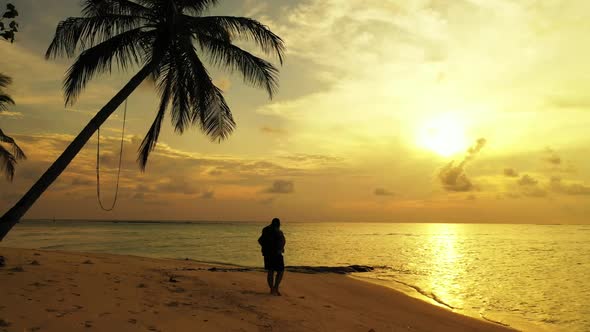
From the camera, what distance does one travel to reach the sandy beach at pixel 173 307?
6578 mm

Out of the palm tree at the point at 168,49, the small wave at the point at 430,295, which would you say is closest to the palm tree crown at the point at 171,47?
the palm tree at the point at 168,49

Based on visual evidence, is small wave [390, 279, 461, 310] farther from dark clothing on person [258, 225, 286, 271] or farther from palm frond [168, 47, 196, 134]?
palm frond [168, 47, 196, 134]

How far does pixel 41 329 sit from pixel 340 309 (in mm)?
6928

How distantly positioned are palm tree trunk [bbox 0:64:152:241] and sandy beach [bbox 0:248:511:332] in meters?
1.43

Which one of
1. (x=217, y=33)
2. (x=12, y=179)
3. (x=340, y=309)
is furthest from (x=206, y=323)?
(x=12, y=179)

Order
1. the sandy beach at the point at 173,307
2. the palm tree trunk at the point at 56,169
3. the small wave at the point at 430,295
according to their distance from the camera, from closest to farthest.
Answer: the sandy beach at the point at 173,307, the palm tree trunk at the point at 56,169, the small wave at the point at 430,295

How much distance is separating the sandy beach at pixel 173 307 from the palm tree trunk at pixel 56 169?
4.69 ft

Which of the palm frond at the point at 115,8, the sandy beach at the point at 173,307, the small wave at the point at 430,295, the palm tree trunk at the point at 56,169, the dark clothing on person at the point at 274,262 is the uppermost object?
the palm frond at the point at 115,8

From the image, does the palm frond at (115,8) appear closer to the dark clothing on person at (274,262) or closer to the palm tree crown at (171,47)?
the palm tree crown at (171,47)

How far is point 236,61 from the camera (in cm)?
1160

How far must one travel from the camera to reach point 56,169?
812 centimetres

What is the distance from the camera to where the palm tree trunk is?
25.0ft

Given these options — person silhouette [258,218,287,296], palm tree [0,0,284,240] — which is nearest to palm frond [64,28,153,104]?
palm tree [0,0,284,240]

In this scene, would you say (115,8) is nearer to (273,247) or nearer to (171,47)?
(171,47)
